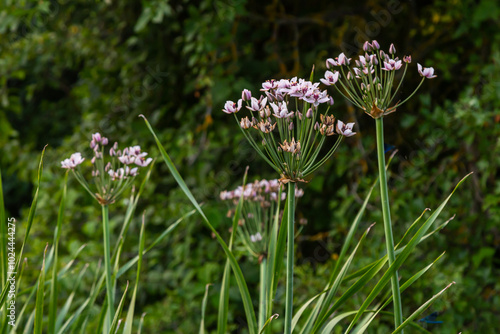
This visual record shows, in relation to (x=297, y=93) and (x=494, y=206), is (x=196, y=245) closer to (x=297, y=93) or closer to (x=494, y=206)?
(x=494, y=206)

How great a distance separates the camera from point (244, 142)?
7.62 ft

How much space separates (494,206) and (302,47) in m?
1.07

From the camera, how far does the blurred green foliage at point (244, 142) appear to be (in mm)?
1974

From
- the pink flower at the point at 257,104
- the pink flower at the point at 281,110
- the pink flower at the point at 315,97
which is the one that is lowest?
the pink flower at the point at 281,110

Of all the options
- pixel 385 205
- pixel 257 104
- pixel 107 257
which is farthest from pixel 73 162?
pixel 385 205

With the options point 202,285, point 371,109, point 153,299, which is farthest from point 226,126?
point 371,109

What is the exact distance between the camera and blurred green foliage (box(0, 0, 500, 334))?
1974 mm

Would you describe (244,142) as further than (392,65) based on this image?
Yes

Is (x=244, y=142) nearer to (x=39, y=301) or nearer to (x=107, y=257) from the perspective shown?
(x=107, y=257)

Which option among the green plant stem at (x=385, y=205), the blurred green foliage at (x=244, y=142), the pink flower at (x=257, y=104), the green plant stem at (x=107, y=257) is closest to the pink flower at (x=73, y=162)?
the green plant stem at (x=107, y=257)

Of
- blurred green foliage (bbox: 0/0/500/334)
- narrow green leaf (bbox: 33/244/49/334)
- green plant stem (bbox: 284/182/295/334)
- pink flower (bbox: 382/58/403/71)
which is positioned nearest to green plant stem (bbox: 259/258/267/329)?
green plant stem (bbox: 284/182/295/334)

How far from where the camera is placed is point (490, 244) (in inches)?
79.4

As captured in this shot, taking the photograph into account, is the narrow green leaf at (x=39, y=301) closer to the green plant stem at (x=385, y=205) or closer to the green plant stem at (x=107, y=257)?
the green plant stem at (x=107, y=257)

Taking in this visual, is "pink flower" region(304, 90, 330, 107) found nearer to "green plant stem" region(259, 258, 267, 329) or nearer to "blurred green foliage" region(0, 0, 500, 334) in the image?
"green plant stem" region(259, 258, 267, 329)
